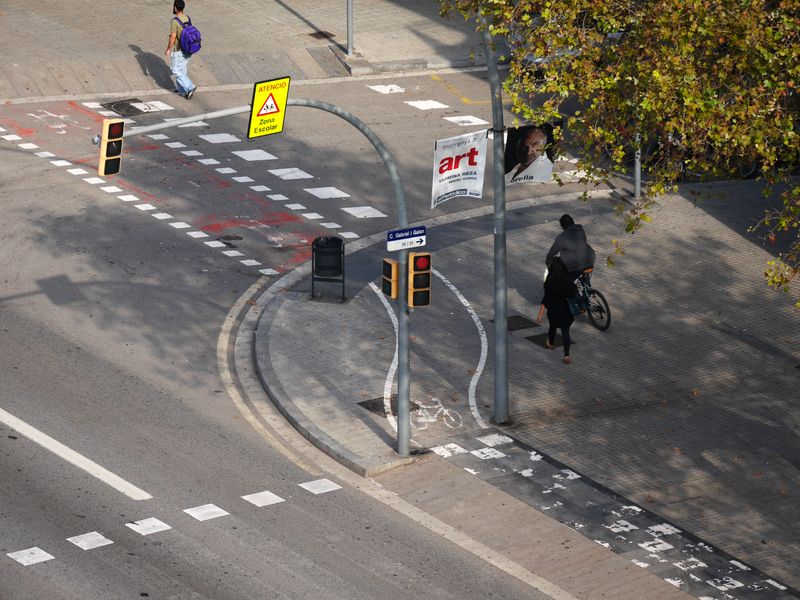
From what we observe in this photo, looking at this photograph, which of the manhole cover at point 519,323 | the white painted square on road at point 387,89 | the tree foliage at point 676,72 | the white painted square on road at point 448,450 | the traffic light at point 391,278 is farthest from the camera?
Answer: the white painted square on road at point 387,89

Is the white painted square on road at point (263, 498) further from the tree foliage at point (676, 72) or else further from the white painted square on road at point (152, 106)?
the white painted square on road at point (152, 106)

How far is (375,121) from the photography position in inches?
1254

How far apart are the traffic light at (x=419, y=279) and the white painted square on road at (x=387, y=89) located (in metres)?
16.7

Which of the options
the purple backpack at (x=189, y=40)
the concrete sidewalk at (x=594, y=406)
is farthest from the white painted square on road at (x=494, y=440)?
the purple backpack at (x=189, y=40)

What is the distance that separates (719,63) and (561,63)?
1.73 m

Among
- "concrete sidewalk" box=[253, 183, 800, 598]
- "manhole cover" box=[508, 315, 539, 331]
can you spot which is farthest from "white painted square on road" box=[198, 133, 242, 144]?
"manhole cover" box=[508, 315, 539, 331]

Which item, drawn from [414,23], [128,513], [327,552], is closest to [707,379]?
[327,552]

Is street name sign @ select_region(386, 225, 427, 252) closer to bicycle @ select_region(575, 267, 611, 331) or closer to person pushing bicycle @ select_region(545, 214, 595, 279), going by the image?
person pushing bicycle @ select_region(545, 214, 595, 279)

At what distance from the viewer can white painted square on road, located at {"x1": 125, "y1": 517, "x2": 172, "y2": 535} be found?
15.8 meters

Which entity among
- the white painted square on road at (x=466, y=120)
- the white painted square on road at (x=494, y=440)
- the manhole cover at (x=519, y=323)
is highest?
the white painted square on road at (x=466, y=120)

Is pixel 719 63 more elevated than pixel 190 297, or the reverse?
pixel 719 63

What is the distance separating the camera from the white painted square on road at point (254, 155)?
95.9 ft

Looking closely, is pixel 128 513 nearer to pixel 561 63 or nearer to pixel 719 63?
pixel 561 63

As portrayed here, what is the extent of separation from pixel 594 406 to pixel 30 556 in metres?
7.93
